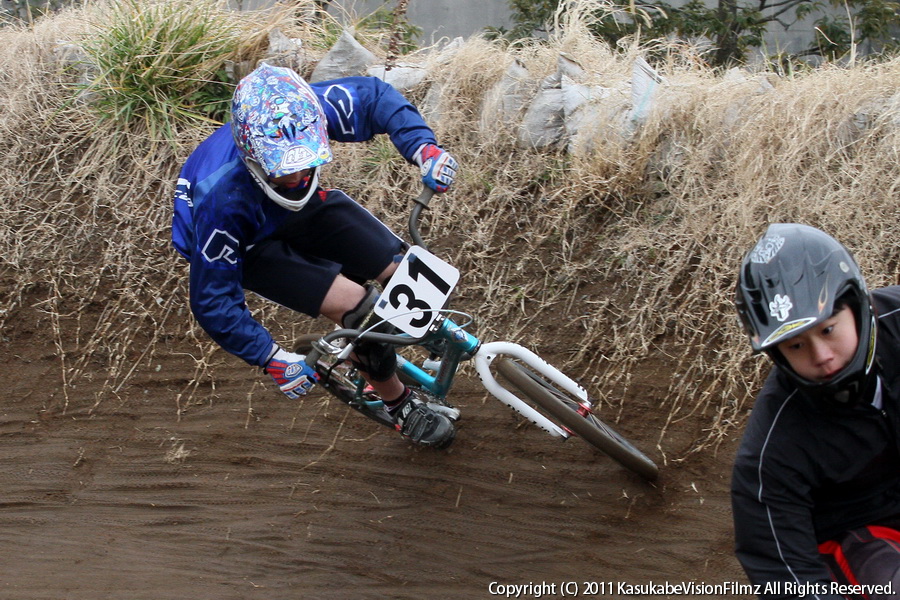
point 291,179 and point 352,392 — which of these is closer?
point 291,179

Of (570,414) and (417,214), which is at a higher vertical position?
(417,214)

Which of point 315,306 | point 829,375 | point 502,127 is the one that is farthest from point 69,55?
point 829,375

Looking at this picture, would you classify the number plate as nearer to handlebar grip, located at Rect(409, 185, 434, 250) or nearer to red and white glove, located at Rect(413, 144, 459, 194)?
handlebar grip, located at Rect(409, 185, 434, 250)

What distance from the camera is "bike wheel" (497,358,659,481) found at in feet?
12.3

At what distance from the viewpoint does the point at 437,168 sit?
12.5 feet

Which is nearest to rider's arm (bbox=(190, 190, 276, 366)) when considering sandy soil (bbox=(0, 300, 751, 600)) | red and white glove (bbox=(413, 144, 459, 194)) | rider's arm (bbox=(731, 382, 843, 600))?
red and white glove (bbox=(413, 144, 459, 194))

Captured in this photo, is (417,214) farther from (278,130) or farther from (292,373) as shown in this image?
(292,373)

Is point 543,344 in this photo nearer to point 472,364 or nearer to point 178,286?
point 472,364

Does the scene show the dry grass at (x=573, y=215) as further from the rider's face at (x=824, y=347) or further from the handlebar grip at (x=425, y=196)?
the rider's face at (x=824, y=347)

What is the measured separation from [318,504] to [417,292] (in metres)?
1.69

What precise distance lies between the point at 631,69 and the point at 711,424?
9.25 feet

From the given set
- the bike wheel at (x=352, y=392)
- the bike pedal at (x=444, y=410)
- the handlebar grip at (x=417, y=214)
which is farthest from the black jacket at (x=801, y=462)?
the bike wheel at (x=352, y=392)

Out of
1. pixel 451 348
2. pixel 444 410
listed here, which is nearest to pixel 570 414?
pixel 451 348

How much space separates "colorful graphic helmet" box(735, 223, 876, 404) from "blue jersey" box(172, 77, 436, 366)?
205 cm
